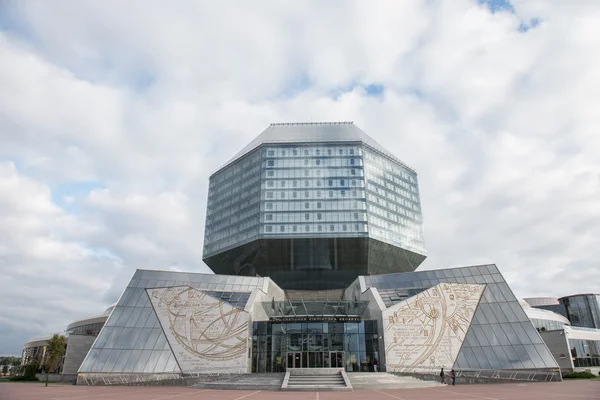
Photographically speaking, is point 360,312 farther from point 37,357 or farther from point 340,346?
point 37,357

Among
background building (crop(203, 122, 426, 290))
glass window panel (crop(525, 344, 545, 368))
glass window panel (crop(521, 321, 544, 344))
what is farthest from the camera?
background building (crop(203, 122, 426, 290))

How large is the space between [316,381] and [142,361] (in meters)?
20.4

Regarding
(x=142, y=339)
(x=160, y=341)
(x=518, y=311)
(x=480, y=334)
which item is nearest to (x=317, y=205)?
(x=480, y=334)

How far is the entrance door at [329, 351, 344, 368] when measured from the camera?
46.1 m

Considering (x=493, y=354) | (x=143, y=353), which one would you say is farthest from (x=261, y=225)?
(x=493, y=354)

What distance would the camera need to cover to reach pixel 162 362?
44125mm

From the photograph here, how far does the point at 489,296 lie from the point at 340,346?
19024 mm

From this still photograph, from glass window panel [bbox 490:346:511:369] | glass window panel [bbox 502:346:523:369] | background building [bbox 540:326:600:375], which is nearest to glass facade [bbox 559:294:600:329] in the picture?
background building [bbox 540:326:600:375]

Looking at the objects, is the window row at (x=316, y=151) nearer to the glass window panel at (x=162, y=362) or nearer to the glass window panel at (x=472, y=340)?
the glass window panel at (x=472, y=340)

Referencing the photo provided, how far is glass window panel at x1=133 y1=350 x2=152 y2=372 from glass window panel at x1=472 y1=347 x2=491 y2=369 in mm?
35452

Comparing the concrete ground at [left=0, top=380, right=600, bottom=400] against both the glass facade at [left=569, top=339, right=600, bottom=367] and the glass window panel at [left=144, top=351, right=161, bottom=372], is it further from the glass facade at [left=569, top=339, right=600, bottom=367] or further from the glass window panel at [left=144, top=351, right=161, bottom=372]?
the glass facade at [left=569, top=339, right=600, bottom=367]

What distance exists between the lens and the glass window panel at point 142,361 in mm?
43000

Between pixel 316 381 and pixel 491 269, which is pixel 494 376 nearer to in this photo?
pixel 491 269

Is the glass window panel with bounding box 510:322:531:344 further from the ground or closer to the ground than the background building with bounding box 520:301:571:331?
closer to the ground
